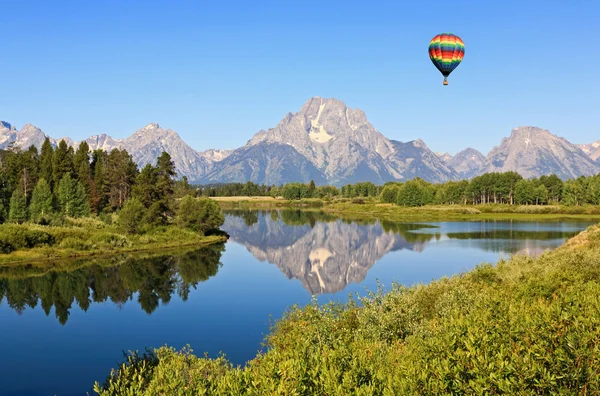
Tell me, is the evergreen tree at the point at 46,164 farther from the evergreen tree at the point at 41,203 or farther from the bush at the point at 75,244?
the bush at the point at 75,244

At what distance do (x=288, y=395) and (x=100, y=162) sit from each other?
142m

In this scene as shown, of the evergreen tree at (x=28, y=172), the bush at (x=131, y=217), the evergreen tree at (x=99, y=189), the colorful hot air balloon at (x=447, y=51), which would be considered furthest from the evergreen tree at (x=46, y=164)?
the colorful hot air balloon at (x=447, y=51)

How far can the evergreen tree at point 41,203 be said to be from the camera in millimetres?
106900

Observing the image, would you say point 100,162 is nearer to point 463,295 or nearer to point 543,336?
point 463,295

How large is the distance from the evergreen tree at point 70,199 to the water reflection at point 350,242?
38.8 meters

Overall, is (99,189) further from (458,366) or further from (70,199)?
(458,366)

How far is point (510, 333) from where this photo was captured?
17953 millimetres

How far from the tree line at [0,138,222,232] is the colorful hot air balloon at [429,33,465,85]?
67131 millimetres

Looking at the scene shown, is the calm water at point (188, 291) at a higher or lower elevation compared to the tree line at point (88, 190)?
lower

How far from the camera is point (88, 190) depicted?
132 m

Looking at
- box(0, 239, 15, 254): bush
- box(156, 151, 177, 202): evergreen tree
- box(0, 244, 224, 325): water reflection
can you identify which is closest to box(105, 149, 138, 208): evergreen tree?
box(156, 151, 177, 202): evergreen tree

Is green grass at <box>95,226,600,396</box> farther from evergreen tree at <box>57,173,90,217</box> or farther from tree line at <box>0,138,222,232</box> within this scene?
evergreen tree at <box>57,173,90,217</box>

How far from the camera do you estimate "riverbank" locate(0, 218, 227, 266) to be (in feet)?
276

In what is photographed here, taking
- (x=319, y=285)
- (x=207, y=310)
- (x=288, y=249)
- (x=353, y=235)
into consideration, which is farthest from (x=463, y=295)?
(x=353, y=235)
